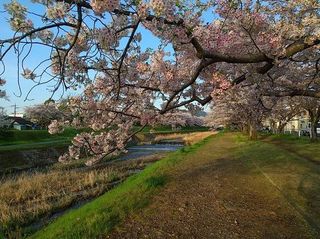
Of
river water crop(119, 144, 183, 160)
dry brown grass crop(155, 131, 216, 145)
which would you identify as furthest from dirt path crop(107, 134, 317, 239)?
dry brown grass crop(155, 131, 216, 145)

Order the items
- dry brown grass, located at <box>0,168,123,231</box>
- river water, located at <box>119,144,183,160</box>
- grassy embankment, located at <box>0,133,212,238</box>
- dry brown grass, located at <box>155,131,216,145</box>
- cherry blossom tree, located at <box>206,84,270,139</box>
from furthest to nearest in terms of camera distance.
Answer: dry brown grass, located at <box>155,131,216,145</box>, river water, located at <box>119,144,183,160</box>, dry brown grass, located at <box>0,168,123,231</box>, grassy embankment, located at <box>0,133,212,238</box>, cherry blossom tree, located at <box>206,84,270,139</box>

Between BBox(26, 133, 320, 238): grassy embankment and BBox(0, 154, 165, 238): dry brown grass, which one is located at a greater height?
BBox(26, 133, 320, 238): grassy embankment

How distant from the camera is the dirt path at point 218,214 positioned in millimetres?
10289

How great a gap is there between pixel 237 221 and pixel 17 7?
8.22 m

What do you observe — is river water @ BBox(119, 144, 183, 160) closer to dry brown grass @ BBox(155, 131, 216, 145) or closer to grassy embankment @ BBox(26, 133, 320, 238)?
dry brown grass @ BBox(155, 131, 216, 145)

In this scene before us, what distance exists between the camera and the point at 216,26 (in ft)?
35.7

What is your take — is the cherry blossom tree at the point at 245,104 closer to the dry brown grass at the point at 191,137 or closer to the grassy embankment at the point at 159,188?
the grassy embankment at the point at 159,188

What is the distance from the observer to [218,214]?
1205 cm

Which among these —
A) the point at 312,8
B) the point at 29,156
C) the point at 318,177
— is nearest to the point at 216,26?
the point at 312,8

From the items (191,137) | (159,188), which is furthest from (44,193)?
(191,137)

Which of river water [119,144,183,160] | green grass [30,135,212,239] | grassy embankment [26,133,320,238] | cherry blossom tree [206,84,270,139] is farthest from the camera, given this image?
river water [119,144,183,160]

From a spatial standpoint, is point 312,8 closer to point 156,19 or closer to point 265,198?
point 156,19

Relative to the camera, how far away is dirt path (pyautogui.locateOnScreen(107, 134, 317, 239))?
33.8 feet

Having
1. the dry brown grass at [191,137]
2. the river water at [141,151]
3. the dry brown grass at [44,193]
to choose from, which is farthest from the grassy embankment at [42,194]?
the dry brown grass at [191,137]
